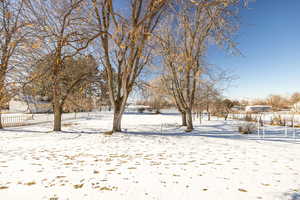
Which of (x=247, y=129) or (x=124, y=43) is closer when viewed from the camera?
(x=124, y=43)

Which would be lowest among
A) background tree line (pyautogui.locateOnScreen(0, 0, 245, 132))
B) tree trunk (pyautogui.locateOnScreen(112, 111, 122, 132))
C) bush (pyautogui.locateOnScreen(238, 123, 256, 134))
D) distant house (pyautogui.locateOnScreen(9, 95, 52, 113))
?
bush (pyautogui.locateOnScreen(238, 123, 256, 134))

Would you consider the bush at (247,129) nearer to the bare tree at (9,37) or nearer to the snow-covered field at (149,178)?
the snow-covered field at (149,178)

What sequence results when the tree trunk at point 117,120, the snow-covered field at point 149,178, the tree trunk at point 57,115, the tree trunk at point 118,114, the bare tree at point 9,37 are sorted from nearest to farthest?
the snow-covered field at point 149,178 < the bare tree at point 9,37 < the tree trunk at point 118,114 < the tree trunk at point 117,120 < the tree trunk at point 57,115

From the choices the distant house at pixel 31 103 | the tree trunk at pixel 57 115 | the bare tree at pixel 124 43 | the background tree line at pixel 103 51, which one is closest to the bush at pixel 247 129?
the background tree line at pixel 103 51

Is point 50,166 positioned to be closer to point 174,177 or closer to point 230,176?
point 174,177

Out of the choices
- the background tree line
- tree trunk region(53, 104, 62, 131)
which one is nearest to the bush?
the background tree line

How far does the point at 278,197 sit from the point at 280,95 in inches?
2141

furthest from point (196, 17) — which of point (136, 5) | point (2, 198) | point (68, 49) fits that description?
point (2, 198)

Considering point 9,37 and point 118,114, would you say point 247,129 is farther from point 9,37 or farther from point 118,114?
point 9,37

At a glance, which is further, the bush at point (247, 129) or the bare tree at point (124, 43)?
the bush at point (247, 129)

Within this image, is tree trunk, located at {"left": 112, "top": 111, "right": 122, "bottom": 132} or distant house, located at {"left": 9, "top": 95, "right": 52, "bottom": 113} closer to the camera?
distant house, located at {"left": 9, "top": 95, "right": 52, "bottom": 113}

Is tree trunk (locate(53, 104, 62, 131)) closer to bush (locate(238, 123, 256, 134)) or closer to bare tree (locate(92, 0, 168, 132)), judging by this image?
bare tree (locate(92, 0, 168, 132))

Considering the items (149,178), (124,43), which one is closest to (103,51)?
(124,43)

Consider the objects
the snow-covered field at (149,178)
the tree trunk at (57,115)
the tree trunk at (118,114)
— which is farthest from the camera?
the tree trunk at (57,115)
